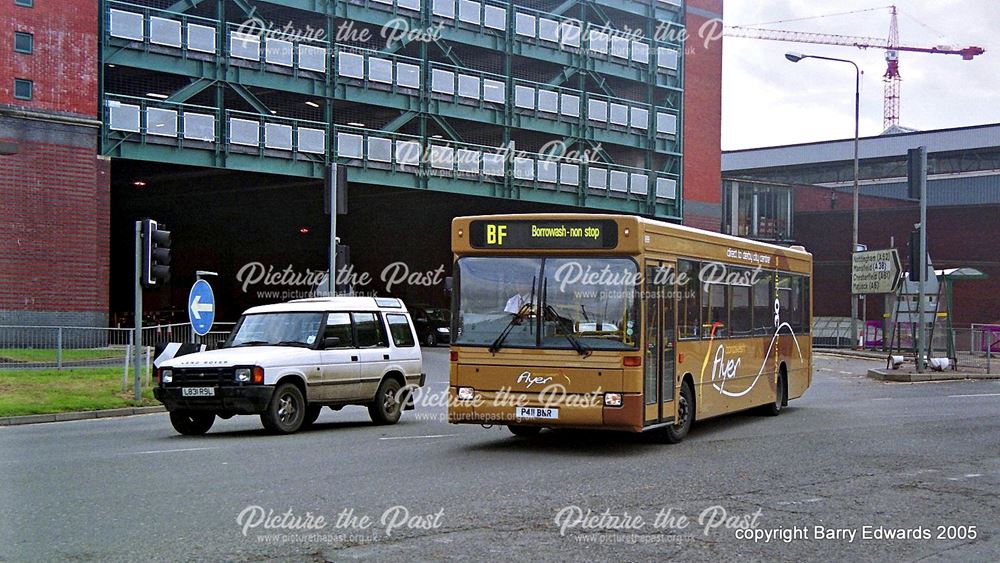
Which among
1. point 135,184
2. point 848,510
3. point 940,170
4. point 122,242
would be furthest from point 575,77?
point 848,510

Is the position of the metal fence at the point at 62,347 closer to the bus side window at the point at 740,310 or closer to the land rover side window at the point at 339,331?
the land rover side window at the point at 339,331

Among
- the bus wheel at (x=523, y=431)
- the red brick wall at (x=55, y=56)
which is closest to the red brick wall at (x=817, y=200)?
the red brick wall at (x=55, y=56)

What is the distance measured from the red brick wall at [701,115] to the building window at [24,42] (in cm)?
3147

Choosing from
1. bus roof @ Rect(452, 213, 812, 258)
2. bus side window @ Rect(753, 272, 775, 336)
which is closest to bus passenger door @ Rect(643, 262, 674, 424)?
bus roof @ Rect(452, 213, 812, 258)

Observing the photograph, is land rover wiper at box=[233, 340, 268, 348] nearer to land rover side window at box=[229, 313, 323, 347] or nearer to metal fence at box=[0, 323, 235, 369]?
land rover side window at box=[229, 313, 323, 347]

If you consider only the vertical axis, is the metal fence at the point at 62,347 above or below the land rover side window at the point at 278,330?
below

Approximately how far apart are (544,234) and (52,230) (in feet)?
84.4

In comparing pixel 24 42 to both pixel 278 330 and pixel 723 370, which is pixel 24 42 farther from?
pixel 723 370

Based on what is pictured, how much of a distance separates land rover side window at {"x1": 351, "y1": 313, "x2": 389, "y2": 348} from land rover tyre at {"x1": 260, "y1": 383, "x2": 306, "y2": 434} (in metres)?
1.53

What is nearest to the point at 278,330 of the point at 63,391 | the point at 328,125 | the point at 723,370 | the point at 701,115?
the point at 723,370

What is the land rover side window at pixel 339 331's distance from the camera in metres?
16.6

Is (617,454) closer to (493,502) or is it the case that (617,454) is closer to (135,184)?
(493,502)

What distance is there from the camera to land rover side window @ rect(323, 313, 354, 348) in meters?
16.6

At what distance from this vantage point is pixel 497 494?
1033 centimetres
